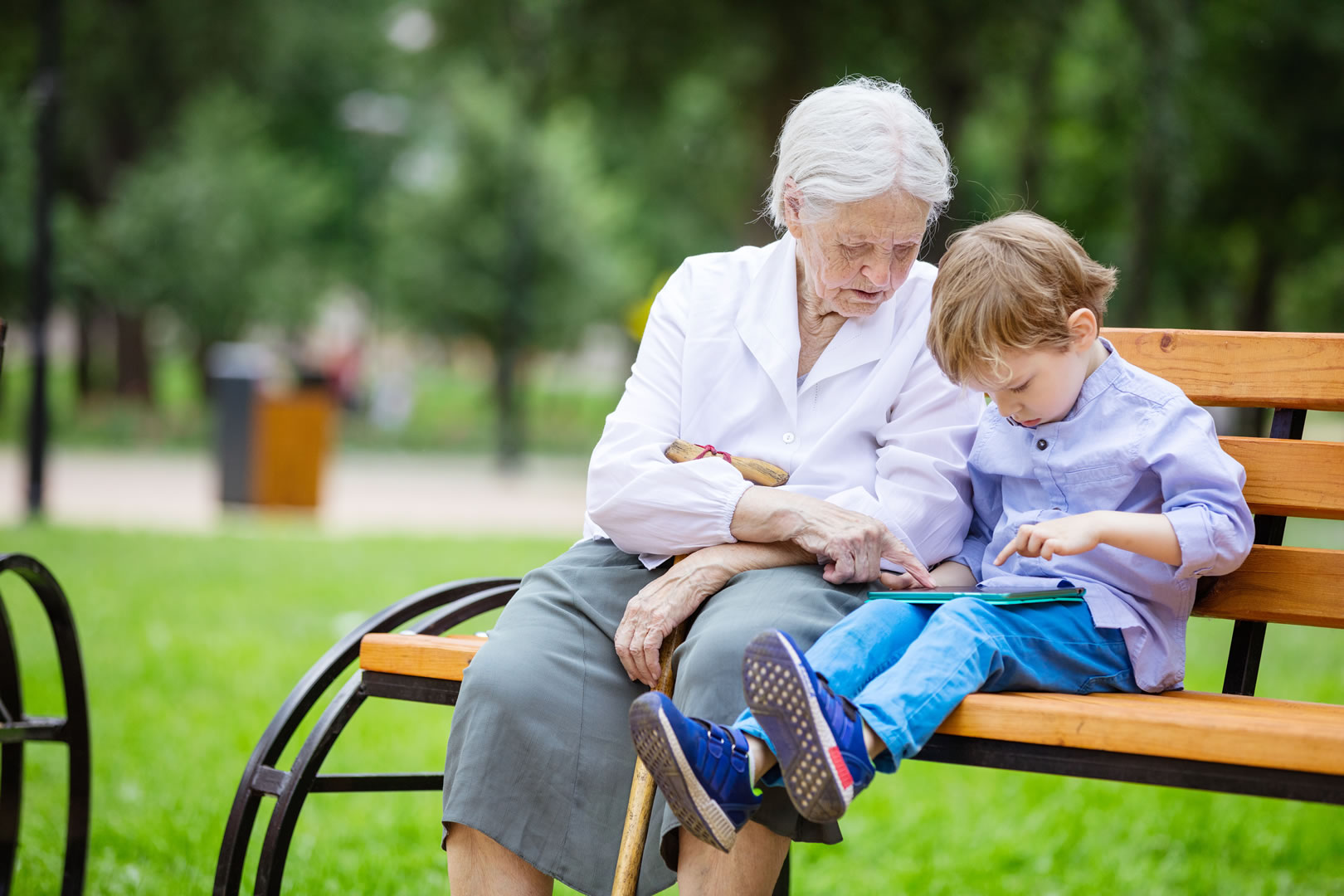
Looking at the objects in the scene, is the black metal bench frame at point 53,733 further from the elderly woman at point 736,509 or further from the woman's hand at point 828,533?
the woman's hand at point 828,533

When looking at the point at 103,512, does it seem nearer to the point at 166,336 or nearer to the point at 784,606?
→ the point at 784,606

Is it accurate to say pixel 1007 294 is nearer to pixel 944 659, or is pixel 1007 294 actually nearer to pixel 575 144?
pixel 944 659

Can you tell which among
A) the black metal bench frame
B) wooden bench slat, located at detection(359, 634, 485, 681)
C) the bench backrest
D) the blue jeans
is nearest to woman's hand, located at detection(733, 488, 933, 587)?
the blue jeans

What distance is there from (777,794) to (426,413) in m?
28.7

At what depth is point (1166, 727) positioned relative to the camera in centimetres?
187

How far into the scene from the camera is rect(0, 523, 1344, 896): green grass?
12.0 feet

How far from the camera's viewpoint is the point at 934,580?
247 cm

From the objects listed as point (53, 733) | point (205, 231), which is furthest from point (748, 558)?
point (205, 231)

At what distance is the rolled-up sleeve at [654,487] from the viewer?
95.6 inches

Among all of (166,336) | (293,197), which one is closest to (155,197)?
(293,197)

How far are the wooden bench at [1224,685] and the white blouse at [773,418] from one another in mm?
412

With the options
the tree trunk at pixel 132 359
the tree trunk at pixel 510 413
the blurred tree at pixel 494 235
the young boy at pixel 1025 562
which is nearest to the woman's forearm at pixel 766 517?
the young boy at pixel 1025 562

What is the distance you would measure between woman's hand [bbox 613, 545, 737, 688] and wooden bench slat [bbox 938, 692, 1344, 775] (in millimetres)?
536

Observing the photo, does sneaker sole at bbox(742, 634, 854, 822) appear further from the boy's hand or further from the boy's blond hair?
the boy's blond hair
